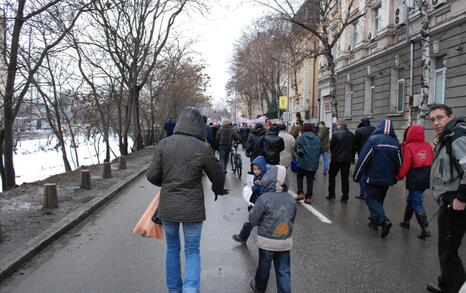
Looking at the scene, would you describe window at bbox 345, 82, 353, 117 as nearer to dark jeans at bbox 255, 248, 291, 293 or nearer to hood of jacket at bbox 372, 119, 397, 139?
hood of jacket at bbox 372, 119, 397, 139

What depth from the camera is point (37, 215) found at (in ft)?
26.0

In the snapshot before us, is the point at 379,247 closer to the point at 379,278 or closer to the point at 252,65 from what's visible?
the point at 379,278

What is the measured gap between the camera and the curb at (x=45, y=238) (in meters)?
5.20

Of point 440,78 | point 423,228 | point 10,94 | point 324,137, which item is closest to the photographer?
point 423,228

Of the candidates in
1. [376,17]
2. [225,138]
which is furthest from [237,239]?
[376,17]

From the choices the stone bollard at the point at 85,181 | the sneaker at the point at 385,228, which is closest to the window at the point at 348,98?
the stone bollard at the point at 85,181

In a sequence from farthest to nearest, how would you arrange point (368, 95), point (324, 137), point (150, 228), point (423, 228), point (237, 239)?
point (368, 95) → point (324, 137) → point (423, 228) → point (237, 239) → point (150, 228)

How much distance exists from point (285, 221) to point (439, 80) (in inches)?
657

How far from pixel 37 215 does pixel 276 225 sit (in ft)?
18.1

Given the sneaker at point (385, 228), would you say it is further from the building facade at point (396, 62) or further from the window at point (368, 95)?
the window at point (368, 95)

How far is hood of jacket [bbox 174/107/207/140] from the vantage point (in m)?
4.08

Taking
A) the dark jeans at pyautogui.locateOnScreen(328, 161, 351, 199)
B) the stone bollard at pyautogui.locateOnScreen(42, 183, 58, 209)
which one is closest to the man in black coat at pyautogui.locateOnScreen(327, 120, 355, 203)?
the dark jeans at pyautogui.locateOnScreen(328, 161, 351, 199)

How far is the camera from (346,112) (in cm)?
2920

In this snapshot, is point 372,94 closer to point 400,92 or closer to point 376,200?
point 400,92
